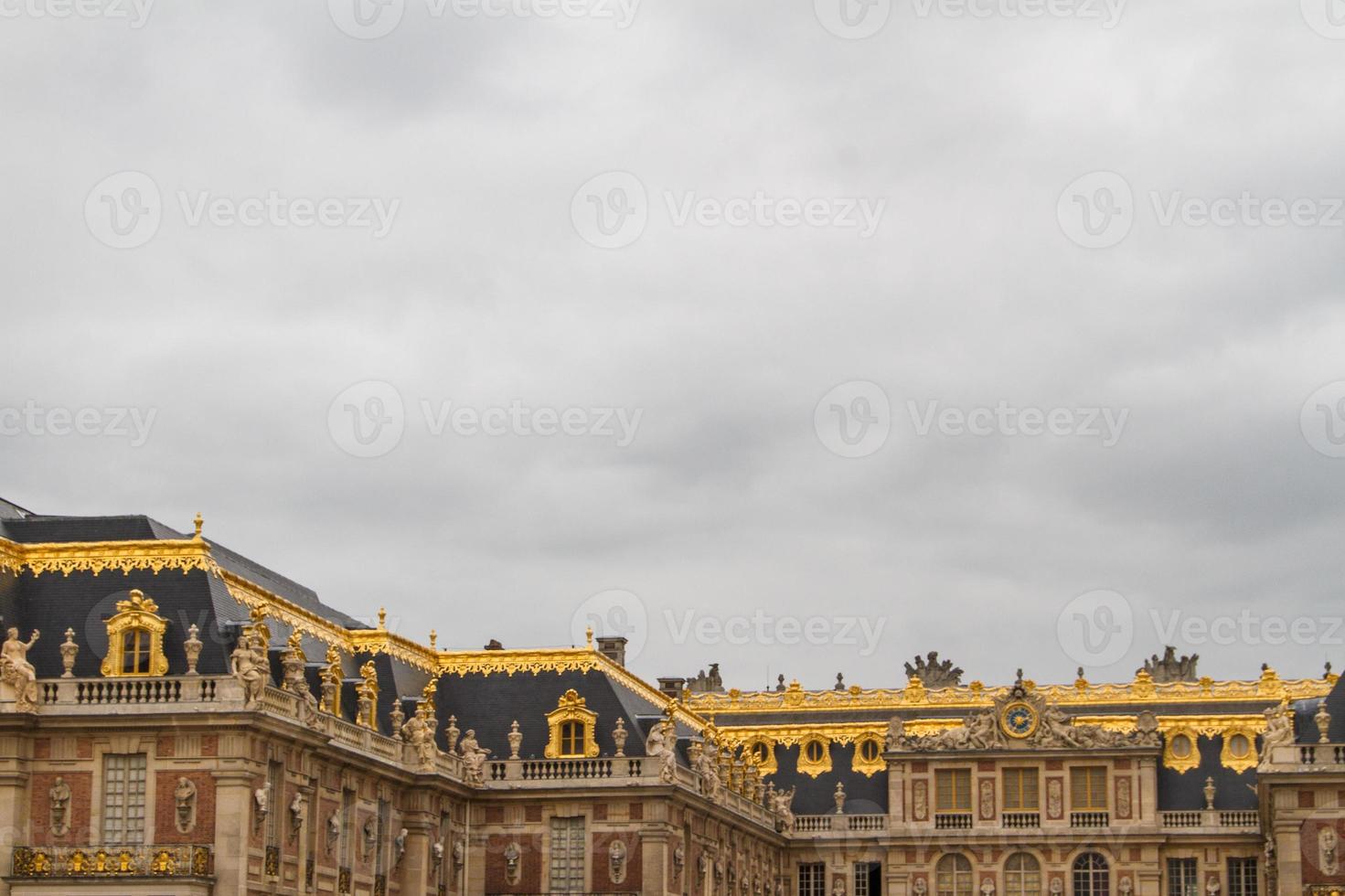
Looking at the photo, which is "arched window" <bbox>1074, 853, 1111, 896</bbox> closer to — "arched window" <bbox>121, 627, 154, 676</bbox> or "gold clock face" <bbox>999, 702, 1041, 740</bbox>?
"gold clock face" <bbox>999, 702, 1041, 740</bbox>

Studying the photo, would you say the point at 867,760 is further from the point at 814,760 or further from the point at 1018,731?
the point at 1018,731

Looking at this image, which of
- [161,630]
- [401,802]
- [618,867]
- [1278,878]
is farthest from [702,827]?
[161,630]

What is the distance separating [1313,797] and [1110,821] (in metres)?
18.9

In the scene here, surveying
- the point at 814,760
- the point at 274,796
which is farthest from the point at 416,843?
the point at 814,760

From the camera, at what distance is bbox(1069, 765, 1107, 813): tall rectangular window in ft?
266

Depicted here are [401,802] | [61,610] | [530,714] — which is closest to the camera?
[61,610]

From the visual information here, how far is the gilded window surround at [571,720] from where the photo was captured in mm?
64875

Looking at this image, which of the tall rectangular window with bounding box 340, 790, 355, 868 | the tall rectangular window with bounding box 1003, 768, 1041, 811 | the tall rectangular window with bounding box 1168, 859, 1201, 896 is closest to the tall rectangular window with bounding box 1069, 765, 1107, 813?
the tall rectangular window with bounding box 1003, 768, 1041, 811

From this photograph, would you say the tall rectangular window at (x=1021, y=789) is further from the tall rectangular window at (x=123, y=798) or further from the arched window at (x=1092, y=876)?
the tall rectangular window at (x=123, y=798)

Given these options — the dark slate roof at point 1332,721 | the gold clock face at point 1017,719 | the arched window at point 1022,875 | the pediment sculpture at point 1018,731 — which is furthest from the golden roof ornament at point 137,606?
the arched window at point 1022,875

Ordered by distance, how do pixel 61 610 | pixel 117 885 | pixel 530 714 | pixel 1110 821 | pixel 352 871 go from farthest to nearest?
pixel 1110 821
pixel 530 714
pixel 352 871
pixel 61 610
pixel 117 885

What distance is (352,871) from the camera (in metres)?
55.8

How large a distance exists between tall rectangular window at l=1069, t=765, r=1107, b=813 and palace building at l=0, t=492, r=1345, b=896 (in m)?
0.09

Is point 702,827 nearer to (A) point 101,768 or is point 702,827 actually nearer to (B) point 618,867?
(B) point 618,867
